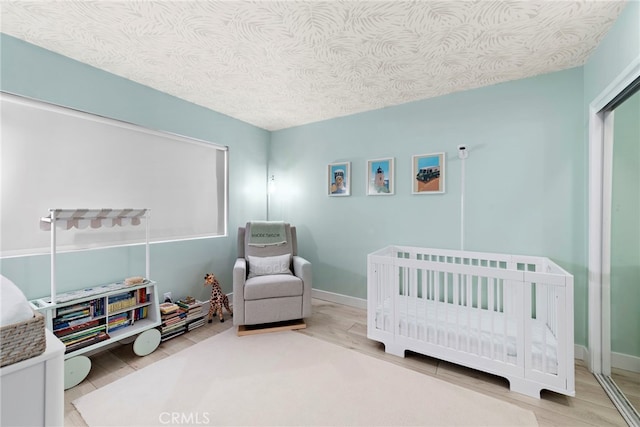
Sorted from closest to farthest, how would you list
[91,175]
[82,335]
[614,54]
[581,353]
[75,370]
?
1. [614,54]
2. [75,370]
3. [82,335]
4. [581,353]
5. [91,175]

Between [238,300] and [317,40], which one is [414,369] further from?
[317,40]

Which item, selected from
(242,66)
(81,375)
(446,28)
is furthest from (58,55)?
(446,28)

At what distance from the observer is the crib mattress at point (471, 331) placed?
1.71m

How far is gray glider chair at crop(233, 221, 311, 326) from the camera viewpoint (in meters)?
2.49

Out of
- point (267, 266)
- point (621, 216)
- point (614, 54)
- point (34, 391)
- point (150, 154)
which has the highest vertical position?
point (614, 54)

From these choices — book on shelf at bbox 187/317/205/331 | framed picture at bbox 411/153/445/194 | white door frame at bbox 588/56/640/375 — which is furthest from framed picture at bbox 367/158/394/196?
book on shelf at bbox 187/317/205/331

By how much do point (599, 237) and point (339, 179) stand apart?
2395mm

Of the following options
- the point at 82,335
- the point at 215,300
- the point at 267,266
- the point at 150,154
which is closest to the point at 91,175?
the point at 150,154

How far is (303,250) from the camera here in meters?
3.70

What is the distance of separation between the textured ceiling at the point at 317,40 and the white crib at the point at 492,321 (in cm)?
159

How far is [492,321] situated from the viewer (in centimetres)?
174

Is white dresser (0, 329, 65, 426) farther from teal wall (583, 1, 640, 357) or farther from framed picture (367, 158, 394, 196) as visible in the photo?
teal wall (583, 1, 640, 357)

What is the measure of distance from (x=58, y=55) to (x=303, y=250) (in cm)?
302

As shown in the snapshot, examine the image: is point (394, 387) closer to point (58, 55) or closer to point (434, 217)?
point (434, 217)
